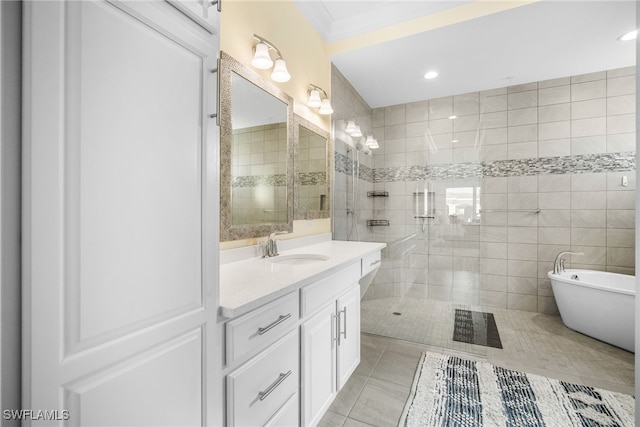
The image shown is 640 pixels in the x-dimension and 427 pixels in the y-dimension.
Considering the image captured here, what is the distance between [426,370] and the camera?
2123mm

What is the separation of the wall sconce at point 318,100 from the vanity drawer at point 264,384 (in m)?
1.80

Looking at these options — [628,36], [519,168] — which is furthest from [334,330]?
[628,36]

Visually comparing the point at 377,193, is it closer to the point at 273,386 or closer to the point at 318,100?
the point at 318,100

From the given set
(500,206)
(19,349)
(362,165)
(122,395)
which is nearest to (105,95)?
(19,349)

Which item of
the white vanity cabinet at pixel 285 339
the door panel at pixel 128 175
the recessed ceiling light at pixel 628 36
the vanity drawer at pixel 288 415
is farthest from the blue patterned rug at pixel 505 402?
the recessed ceiling light at pixel 628 36

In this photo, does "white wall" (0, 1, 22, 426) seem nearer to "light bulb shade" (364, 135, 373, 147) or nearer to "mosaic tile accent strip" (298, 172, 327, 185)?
"mosaic tile accent strip" (298, 172, 327, 185)

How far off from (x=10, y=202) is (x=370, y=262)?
194 centimetres

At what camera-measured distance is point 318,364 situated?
Answer: 1.47 meters

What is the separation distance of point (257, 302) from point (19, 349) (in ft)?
1.83

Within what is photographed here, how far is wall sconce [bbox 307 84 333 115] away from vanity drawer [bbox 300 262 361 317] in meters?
1.34

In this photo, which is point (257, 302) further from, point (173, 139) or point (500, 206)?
point (500, 206)

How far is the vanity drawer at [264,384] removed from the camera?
37.3 inches

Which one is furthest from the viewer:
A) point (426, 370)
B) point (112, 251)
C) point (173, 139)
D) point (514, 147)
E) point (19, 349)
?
point (514, 147)

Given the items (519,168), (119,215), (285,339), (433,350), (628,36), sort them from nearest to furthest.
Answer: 1. (119,215)
2. (285,339)
3. (628,36)
4. (433,350)
5. (519,168)
